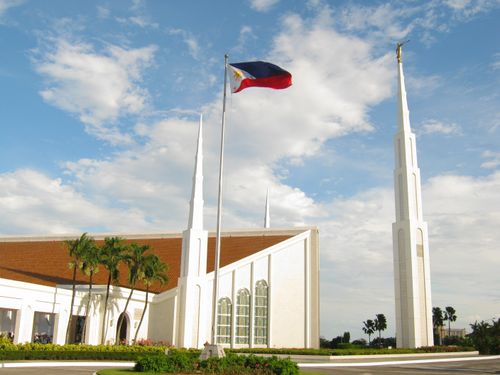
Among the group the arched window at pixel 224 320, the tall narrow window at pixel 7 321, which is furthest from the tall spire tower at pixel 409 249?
the tall narrow window at pixel 7 321

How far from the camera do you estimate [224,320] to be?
38625 millimetres

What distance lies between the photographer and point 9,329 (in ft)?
125

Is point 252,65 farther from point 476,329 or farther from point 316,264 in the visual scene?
point 476,329

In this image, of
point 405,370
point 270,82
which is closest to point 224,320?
point 405,370

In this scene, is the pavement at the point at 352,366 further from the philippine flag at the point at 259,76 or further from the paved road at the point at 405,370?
the philippine flag at the point at 259,76

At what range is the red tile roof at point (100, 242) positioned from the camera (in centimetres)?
4097

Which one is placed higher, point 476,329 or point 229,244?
point 229,244

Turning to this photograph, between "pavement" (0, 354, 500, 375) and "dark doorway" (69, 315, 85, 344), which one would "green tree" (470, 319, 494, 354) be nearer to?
"pavement" (0, 354, 500, 375)

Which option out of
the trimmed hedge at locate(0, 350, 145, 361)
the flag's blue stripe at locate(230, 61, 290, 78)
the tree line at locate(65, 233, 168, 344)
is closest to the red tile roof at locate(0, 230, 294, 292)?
the tree line at locate(65, 233, 168, 344)

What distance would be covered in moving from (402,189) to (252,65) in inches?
898

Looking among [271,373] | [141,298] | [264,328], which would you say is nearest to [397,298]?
[264,328]

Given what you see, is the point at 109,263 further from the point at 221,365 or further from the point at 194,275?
the point at 221,365

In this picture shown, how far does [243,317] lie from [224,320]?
4.88 ft

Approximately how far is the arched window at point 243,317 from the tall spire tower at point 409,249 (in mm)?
10739
